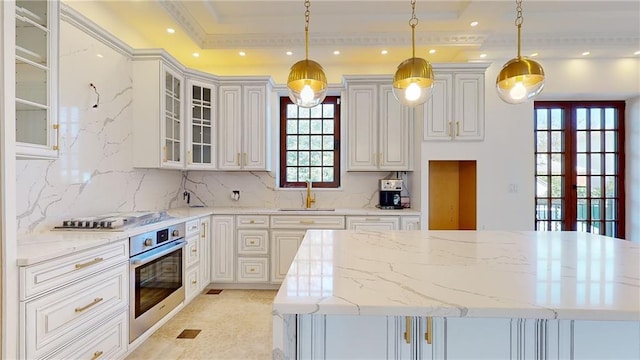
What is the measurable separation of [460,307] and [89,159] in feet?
9.45

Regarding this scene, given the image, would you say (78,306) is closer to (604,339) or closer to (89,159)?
(89,159)

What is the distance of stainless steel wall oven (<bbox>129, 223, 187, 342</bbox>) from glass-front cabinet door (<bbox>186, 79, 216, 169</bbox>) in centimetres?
107

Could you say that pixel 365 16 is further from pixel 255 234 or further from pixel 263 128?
pixel 255 234

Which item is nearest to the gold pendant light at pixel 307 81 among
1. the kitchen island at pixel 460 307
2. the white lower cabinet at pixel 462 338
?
the kitchen island at pixel 460 307

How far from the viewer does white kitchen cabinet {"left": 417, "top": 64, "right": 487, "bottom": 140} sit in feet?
11.9

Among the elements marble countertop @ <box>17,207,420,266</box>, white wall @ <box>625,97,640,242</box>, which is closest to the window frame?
marble countertop @ <box>17,207,420,266</box>

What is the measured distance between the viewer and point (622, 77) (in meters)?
3.92

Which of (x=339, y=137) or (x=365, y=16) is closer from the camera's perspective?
(x=365, y=16)

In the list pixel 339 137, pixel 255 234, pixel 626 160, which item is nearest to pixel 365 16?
pixel 339 137

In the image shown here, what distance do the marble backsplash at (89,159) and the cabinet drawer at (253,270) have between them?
3.70 feet

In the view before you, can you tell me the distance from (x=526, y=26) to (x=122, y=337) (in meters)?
4.82

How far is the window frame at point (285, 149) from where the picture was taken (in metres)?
4.30

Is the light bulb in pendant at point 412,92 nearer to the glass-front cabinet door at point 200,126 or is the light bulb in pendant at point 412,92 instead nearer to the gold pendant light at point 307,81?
the gold pendant light at point 307,81

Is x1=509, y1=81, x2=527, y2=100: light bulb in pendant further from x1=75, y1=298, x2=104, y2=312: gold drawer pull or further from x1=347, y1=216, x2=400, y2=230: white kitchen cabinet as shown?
x1=75, y1=298, x2=104, y2=312: gold drawer pull
